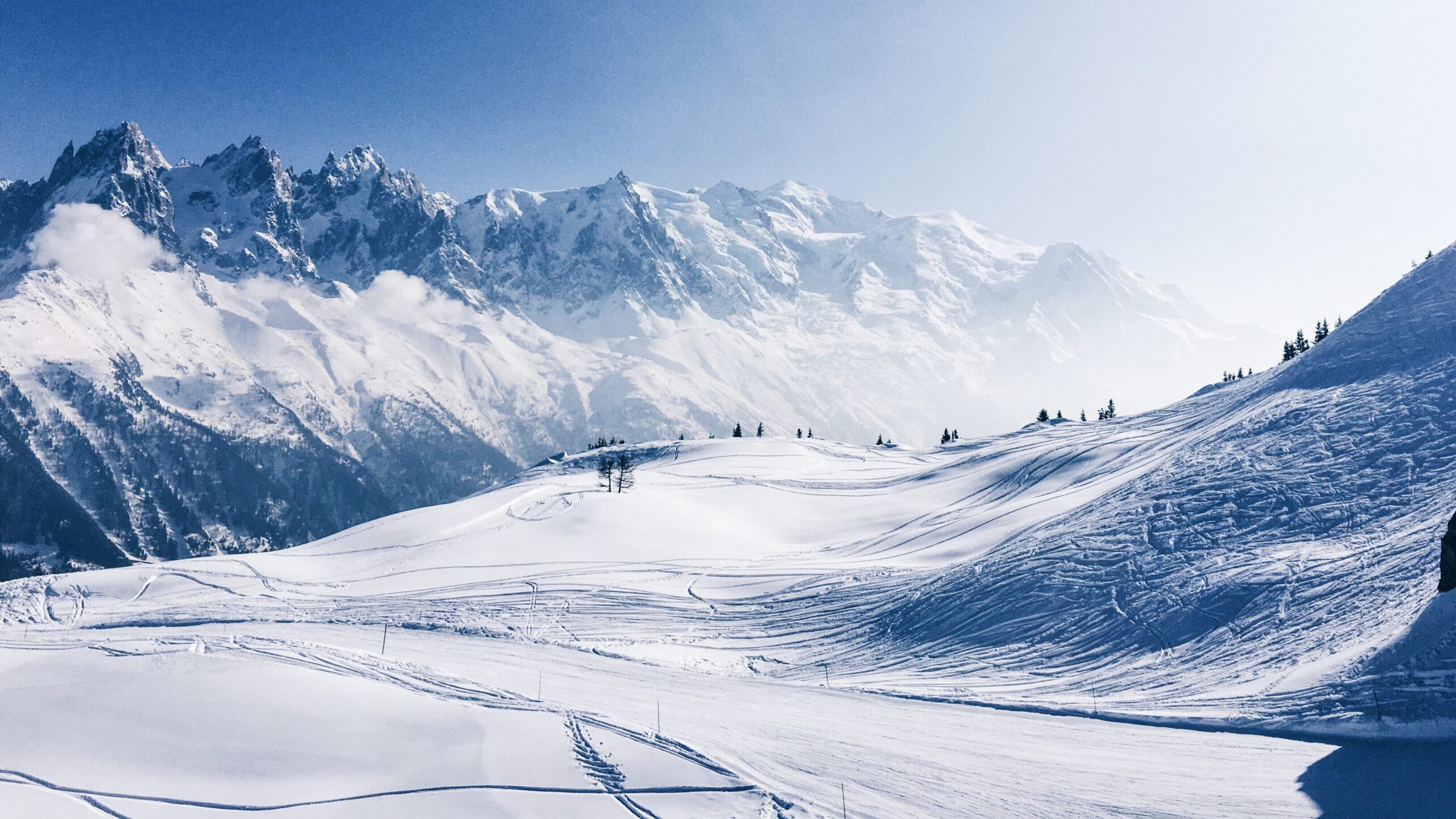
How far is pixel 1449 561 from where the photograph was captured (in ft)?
66.1

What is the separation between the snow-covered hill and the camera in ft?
60.6

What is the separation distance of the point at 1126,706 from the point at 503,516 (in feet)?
175

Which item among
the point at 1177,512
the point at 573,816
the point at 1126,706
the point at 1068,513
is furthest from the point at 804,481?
the point at 573,816

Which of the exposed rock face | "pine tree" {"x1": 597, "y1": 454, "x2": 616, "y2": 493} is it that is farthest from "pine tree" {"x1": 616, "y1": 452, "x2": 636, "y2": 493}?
the exposed rock face

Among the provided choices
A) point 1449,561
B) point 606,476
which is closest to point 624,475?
point 606,476

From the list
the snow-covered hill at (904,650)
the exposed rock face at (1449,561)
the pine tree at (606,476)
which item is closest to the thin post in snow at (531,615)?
the snow-covered hill at (904,650)

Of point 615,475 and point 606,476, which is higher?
point 615,475

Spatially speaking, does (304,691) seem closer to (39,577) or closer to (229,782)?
(229,782)

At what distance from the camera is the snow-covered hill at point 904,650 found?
18484mm

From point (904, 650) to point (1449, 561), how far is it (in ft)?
59.3

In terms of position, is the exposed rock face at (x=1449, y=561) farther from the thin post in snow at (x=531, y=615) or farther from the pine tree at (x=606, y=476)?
the pine tree at (x=606, y=476)

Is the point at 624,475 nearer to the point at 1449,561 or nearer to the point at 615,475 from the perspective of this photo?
the point at 615,475

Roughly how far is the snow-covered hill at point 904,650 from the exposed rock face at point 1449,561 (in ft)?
1.52

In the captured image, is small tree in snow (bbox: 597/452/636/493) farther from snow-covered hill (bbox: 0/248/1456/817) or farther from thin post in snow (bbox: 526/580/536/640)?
thin post in snow (bbox: 526/580/536/640)
